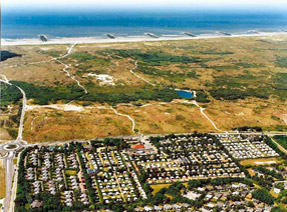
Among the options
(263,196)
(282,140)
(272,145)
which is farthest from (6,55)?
(263,196)

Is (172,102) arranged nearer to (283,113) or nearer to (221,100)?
(221,100)

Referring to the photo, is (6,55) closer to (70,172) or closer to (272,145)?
(70,172)

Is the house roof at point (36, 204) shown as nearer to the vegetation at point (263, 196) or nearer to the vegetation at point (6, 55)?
the vegetation at point (263, 196)

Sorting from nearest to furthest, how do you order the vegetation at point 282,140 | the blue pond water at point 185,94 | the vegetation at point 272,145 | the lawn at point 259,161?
the lawn at point 259,161, the vegetation at point 272,145, the vegetation at point 282,140, the blue pond water at point 185,94

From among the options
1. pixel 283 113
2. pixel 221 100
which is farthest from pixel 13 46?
pixel 283 113

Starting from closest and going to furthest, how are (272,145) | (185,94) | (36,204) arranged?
→ 1. (36,204)
2. (272,145)
3. (185,94)

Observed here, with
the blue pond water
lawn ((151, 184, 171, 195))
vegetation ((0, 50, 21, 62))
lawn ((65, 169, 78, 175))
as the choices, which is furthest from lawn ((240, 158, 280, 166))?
vegetation ((0, 50, 21, 62))

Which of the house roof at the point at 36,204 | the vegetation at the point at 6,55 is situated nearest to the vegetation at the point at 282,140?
the house roof at the point at 36,204

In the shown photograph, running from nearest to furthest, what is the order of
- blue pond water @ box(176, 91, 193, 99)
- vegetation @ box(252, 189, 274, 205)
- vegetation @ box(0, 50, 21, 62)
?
vegetation @ box(252, 189, 274, 205) < blue pond water @ box(176, 91, 193, 99) < vegetation @ box(0, 50, 21, 62)

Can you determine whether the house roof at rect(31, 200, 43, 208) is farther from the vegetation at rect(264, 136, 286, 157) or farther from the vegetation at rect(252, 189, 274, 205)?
the vegetation at rect(264, 136, 286, 157)

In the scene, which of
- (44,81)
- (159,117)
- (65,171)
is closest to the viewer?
(65,171)

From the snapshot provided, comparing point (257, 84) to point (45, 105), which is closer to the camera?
point (45, 105)
